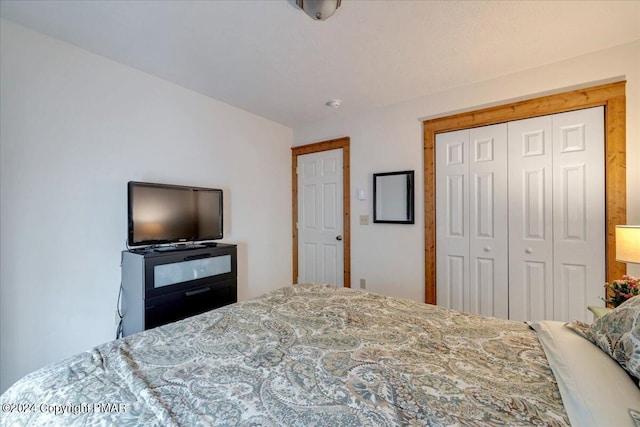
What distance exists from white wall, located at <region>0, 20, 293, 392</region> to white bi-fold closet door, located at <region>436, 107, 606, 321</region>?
268 centimetres

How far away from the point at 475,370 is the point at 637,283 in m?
1.28

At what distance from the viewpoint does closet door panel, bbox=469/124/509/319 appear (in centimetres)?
256

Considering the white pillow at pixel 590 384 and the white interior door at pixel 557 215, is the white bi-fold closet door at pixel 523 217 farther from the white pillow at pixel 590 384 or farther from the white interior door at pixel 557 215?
the white pillow at pixel 590 384

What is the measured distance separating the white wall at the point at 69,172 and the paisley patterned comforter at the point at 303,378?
1.31m

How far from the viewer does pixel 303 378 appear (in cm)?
90

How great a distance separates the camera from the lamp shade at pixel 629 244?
1.58m

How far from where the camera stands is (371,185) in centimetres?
327

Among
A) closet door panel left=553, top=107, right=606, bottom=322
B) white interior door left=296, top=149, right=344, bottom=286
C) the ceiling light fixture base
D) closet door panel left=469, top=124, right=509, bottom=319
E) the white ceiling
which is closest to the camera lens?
the ceiling light fixture base

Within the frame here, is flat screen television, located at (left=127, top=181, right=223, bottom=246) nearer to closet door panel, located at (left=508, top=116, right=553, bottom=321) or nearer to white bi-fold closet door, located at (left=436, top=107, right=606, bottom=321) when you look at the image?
white bi-fold closet door, located at (left=436, top=107, right=606, bottom=321)

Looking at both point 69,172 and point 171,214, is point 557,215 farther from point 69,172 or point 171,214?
point 69,172

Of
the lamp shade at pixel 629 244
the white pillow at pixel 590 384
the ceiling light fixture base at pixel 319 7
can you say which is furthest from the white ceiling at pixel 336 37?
the white pillow at pixel 590 384

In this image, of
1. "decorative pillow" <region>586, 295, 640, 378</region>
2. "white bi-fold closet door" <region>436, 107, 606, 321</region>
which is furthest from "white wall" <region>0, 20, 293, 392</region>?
"decorative pillow" <region>586, 295, 640, 378</region>

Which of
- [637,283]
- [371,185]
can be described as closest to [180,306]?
[371,185]

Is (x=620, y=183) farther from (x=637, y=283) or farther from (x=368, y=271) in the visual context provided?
(x=368, y=271)
